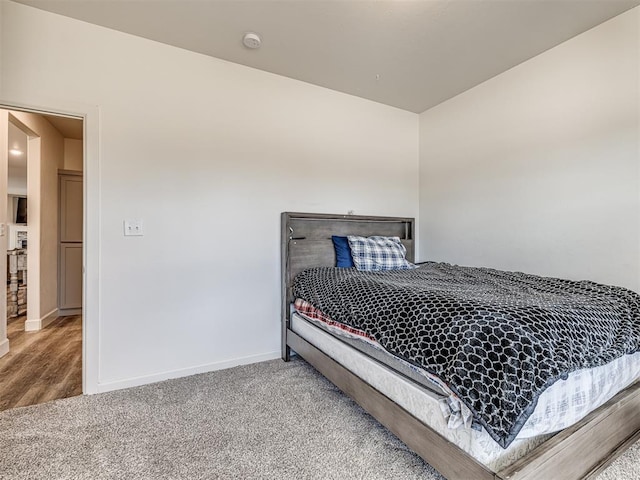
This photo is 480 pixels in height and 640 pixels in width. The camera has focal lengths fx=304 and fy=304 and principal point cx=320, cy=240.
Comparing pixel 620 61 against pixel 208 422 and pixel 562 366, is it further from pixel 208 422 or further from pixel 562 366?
pixel 208 422

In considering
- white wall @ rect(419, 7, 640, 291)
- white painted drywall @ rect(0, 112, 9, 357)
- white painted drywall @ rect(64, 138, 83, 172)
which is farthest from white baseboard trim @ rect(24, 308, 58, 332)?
white wall @ rect(419, 7, 640, 291)

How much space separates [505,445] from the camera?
3.20ft

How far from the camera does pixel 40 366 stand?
2.52 m

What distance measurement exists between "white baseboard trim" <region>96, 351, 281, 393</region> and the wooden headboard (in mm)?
265

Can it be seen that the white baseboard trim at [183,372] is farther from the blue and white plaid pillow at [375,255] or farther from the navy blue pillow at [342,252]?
the blue and white plaid pillow at [375,255]

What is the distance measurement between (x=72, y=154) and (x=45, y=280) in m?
1.92

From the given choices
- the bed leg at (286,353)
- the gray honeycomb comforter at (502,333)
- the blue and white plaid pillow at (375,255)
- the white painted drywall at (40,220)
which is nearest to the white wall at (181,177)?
the bed leg at (286,353)

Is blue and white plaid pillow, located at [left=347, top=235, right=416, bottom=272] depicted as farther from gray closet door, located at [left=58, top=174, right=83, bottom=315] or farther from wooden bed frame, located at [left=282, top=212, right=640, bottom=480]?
gray closet door, located at [left=58, top=174, right=83, bottom=315]

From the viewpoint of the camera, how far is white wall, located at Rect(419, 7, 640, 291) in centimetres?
207

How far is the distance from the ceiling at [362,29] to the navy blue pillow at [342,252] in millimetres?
1556

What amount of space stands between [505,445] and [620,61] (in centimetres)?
263

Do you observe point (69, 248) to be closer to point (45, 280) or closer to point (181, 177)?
point (45, 280)

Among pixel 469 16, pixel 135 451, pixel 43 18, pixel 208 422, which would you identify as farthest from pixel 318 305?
pixel 43 18

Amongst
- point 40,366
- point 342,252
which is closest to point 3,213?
point 40,366
